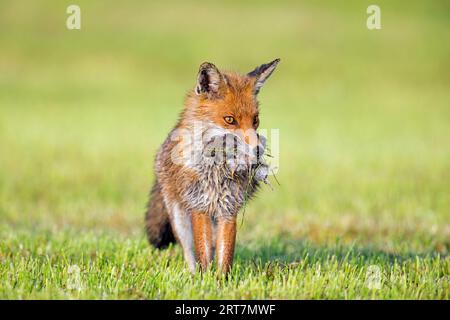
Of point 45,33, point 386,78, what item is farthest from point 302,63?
point 45,33

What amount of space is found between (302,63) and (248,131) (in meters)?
28.3

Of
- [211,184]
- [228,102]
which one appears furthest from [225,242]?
[228,102]

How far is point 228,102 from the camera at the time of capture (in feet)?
22.0

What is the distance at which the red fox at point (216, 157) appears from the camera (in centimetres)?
666

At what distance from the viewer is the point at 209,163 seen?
697 centimetres

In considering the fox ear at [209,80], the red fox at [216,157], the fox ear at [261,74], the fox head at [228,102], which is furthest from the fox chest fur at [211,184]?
the fox ear at [261,74]

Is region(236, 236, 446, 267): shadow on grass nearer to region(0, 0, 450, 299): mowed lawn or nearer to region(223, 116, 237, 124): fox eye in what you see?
region(0, 0, 450, 299): mowed lawn

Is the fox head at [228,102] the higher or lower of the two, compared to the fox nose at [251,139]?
higher

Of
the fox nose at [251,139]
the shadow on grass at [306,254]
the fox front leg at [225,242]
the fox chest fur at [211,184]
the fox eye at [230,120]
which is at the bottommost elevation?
the shadow on grass at [306,254]

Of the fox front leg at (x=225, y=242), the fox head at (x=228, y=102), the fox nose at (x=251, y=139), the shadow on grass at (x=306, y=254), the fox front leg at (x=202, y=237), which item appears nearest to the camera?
the fox nose at (x=251, y=139)

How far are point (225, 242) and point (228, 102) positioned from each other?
144 centimetres

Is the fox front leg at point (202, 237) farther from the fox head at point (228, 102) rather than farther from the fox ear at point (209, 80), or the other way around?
the fox ear at point (209, 80)

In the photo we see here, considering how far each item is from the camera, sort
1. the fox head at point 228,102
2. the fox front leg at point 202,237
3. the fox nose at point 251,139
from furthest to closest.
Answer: the fox front leg at point 202,237 < the fox head at point 228,102 < the fox nose at point 251,139
